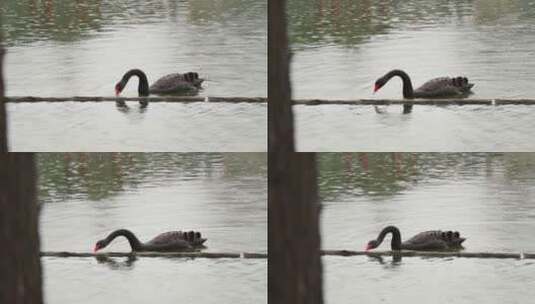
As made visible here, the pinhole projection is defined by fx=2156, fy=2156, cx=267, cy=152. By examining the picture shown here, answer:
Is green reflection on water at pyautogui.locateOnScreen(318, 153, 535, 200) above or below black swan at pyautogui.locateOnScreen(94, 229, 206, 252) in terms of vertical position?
above

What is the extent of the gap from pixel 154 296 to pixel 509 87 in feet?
5.97

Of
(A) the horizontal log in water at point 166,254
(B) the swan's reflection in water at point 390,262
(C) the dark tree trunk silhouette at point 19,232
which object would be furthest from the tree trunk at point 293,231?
(B) the swan's reflection in water at point 390,262

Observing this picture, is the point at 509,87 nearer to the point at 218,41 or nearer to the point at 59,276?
the point at 218,41

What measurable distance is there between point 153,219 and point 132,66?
3.38 feet

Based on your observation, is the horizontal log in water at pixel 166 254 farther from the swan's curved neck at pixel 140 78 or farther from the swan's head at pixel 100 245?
the swan's curved neck at pixel 140 78

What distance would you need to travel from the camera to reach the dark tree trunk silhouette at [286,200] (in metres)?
5.62

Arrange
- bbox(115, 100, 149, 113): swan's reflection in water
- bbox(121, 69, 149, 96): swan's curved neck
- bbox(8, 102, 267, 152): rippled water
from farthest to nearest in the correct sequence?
bbox(121, 69, 149, 96): swan's curved neck < bbox(115, 100, 149, 113): swan's reflection in water < bbox(8, 102, 267, 152): rippled water

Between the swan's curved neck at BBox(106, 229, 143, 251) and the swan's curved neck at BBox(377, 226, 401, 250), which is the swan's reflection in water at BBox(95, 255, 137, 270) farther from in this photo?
the swan's curved neck at BBox(377, 226, 401, 250)

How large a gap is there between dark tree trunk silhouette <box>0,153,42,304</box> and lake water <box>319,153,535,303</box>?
1240mm

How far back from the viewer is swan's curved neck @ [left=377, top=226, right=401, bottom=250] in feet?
23.6

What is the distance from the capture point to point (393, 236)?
7.27 meters

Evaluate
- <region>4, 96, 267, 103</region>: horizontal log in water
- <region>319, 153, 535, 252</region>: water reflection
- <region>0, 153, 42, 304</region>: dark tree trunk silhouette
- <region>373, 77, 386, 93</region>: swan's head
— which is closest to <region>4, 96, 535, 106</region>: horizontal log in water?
<region>4, 96, 267, 103</region>: horizontal log in water

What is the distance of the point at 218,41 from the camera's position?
890 cm

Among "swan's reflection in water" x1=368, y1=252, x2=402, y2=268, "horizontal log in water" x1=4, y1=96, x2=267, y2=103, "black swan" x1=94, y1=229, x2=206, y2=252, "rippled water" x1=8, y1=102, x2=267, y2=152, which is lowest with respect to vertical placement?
"swan's reflection in water" x1=368, y1=252, x2=402, y2=268
